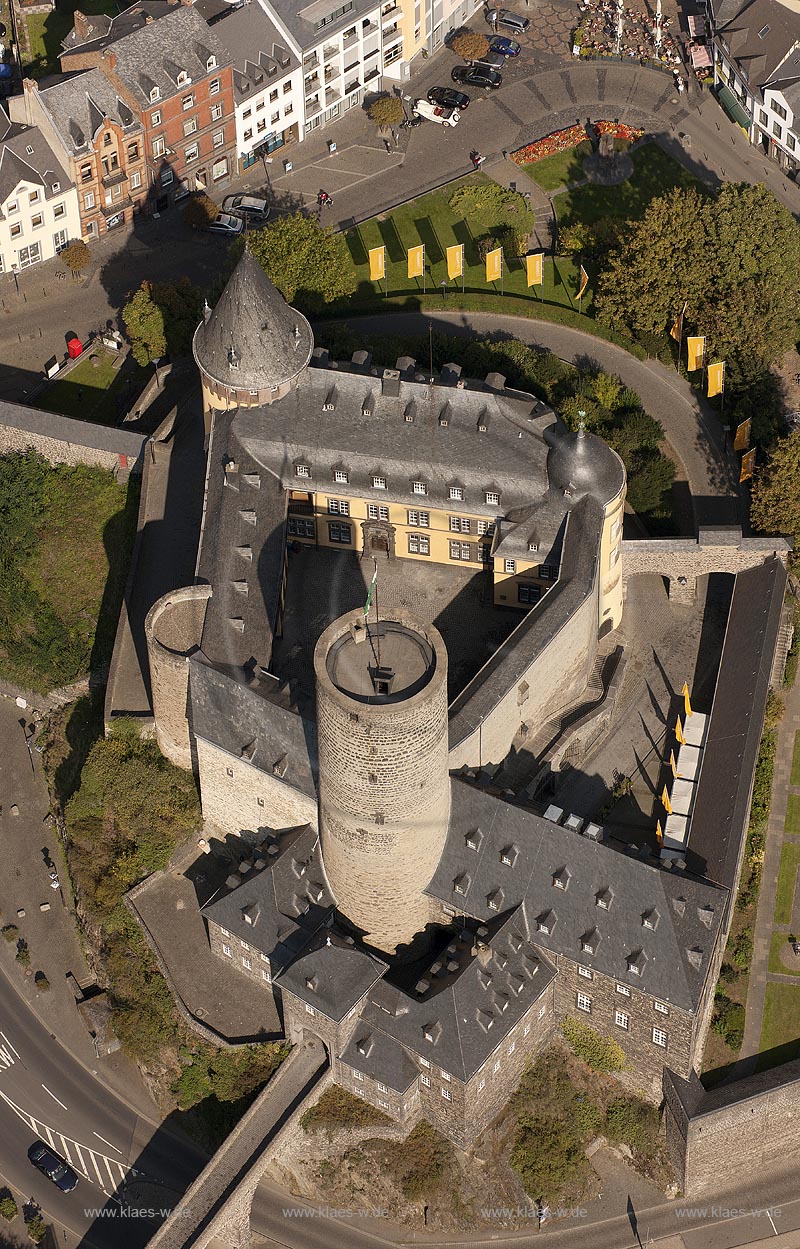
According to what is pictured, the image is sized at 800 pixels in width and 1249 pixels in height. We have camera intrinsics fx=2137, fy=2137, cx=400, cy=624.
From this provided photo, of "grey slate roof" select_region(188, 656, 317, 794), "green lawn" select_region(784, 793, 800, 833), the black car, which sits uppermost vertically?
"grey slate roof" select_region(188, 656, 317, 794)

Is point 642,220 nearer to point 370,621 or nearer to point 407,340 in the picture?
point 407,340

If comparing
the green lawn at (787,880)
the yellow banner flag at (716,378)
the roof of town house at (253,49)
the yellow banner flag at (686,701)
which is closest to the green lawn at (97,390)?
the roof of town house at (253,49)

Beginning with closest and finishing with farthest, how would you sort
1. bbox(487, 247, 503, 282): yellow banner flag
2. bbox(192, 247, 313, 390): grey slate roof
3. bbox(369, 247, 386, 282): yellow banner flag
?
bbox(192, 247, 313, 390): grey slate roof → bbox(487, 247, 503, 282): yellow banner flag → bbox(369, 247, 386, 282): yellow banner flag

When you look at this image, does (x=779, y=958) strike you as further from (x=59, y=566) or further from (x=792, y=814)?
(x=59, y=566)

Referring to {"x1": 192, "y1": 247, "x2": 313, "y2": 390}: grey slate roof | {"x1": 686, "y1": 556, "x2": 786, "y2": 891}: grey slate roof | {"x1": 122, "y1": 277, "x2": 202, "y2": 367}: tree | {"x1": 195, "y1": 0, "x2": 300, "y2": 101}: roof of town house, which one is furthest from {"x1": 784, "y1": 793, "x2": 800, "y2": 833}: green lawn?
{"x1": 195, "y1": 0, "x2": 300, "y2": 101}: roof of town house

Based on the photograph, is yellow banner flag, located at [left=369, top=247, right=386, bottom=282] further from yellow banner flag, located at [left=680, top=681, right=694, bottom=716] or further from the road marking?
the road marking

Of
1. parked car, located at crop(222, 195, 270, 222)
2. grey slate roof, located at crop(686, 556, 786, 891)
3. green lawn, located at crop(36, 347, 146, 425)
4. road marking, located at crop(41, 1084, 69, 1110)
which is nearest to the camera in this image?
grey slate roof, located at crop(686, 556, 786, 891)

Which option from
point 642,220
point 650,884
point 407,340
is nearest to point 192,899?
point 650,884
